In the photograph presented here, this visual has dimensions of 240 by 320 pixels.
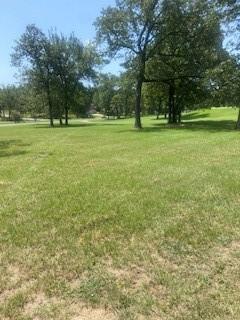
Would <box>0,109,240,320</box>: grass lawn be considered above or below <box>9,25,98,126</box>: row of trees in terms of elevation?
below

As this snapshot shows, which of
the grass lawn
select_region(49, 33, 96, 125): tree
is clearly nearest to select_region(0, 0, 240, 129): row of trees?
select_region(49, 33, 96, 125): tree

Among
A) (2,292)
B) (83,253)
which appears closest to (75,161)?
(83,253)

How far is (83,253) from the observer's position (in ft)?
15.8

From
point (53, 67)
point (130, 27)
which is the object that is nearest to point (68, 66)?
point (53, 67)

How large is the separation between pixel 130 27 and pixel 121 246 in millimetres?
26550

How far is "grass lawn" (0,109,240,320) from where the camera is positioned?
3662 millimetres

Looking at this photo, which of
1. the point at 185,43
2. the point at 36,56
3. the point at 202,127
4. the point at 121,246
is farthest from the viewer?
the point at 36,56

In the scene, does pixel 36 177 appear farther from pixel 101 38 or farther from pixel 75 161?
pixel 101 38

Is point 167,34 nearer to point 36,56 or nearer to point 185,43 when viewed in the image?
point 185,43

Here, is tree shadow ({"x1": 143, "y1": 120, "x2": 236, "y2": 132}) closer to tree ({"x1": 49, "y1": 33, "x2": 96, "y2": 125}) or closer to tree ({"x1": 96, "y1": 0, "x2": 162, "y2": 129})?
tree ({"x1": 96, "y1": 0, "x2": 162, "y2": 129})

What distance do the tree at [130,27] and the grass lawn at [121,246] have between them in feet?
69.7

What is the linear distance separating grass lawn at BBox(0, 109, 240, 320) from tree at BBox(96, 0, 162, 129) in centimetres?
2124

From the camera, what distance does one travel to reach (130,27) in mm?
29312

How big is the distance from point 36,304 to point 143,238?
190cm
